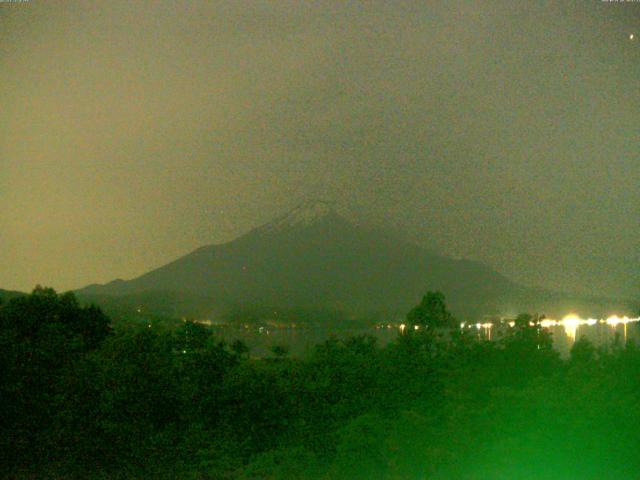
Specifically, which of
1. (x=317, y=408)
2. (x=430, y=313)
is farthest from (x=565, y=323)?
(x=317, y=408)

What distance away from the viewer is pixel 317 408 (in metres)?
8.46

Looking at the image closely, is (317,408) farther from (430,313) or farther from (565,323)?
(565,323)

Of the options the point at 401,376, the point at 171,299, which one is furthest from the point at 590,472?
the point at 171,299

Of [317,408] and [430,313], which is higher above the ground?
[430,313]

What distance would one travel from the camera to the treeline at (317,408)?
18.7 feet

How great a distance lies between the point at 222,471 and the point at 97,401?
209 centimetres

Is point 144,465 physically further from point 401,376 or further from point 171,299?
point 171,299

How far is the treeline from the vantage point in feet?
18.7

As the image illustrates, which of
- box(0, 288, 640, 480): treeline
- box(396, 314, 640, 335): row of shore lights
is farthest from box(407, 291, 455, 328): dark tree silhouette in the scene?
box(0, 288, 640, 480): treeline

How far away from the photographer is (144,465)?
8.34 m

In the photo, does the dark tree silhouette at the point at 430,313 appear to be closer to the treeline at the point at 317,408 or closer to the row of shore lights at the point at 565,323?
the row of shore lights at the point at 565,323

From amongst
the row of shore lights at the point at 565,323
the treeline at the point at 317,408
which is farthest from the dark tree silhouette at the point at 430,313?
the treeline at the point at 317,408

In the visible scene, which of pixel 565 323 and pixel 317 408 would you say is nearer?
pixel 317 408

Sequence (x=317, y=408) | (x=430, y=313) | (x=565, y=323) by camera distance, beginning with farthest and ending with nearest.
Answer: (x=565, y=323), (x=430, y=313), (x=317, y=408)
